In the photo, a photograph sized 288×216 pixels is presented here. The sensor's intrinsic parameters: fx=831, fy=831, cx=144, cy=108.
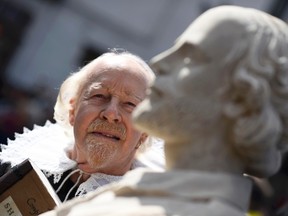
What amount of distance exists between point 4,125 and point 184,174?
551cm

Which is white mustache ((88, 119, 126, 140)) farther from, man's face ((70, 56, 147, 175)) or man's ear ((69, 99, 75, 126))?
man's ear ((69, 99, 75, 126))

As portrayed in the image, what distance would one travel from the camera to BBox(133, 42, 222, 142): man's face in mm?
1572

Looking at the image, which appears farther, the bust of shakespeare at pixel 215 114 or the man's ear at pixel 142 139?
the man's ear at pixel 142 139

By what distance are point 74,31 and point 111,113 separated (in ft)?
29.3

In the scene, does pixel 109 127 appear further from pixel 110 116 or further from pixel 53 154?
pixel 53 154

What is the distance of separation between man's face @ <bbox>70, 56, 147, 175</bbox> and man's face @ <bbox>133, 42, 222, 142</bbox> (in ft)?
2.87

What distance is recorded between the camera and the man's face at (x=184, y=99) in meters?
1.57

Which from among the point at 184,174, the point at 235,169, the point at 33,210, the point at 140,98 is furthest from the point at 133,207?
the point at 140,98

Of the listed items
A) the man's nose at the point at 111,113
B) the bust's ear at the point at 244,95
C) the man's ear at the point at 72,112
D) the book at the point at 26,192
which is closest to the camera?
the bust's ear at the point at 244,95

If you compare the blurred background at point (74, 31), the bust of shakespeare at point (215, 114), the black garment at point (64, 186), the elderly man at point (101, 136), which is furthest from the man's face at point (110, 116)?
the blurred background at point (74, 31)

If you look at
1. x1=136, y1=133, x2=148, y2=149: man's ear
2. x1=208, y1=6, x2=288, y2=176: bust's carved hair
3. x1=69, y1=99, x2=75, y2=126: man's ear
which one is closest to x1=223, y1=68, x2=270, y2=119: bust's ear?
x1=208, y1=6, x2=288, y2=176: bust's carved hair

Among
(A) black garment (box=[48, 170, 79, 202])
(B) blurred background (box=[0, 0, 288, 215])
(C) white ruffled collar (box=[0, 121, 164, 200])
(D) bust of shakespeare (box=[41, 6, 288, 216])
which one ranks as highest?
(D) bust of shakespeare (box=[41, 6, 288, 216])

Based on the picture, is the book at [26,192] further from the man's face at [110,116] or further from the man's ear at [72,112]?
the man's ear at [72,112]

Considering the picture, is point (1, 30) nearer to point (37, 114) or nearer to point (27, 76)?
point (27, 76)
